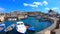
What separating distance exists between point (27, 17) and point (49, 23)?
314 mm

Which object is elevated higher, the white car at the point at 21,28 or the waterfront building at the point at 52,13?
the waterfront building at the point at 52,13

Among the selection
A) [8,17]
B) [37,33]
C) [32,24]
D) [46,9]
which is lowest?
[37,33]

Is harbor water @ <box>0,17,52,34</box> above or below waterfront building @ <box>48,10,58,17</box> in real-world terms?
below

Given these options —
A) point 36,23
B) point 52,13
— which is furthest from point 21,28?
point 52,13

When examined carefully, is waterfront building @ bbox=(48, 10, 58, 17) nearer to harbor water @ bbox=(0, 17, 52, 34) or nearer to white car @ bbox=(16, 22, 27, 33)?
harbor water @ bbox=(0, 17, 52, 34)

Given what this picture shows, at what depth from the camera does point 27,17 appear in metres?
1.56

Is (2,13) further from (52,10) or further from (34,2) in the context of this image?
(52,10)

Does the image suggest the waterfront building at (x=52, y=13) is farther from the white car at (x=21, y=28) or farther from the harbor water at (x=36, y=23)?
the white car at (x=21, y=28)

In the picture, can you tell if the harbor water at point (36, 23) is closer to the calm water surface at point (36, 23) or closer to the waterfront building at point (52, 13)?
the calm water surface at point (36, 23)

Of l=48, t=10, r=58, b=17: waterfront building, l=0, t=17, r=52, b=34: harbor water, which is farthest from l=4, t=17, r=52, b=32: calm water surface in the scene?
l=48, t=10, r=58, b=17: waterfront building

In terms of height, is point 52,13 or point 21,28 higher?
point 52,13

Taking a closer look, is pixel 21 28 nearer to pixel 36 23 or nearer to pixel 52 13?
pixel 36 23

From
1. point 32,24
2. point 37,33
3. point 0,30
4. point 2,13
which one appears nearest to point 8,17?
point 2,13

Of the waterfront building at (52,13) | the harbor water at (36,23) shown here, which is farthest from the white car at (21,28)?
the waterfront building at (52,13)
